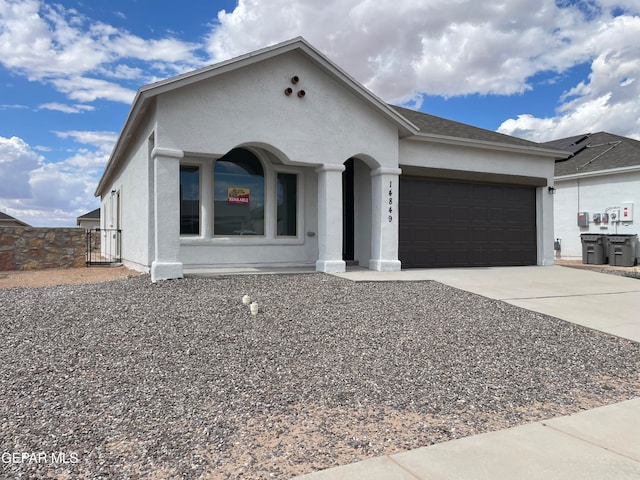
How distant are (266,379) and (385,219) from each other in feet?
26.4

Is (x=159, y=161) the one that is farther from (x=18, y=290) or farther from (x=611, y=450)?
(x=611, y=450)

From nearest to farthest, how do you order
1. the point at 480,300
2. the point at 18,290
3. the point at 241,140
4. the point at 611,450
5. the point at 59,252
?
the point at 611,450 < the point at 480,300 < the point at 18,290 < the point at 241,140 < the point at 59,252

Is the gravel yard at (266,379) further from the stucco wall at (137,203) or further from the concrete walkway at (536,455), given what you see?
the stucco wall at (137,203)

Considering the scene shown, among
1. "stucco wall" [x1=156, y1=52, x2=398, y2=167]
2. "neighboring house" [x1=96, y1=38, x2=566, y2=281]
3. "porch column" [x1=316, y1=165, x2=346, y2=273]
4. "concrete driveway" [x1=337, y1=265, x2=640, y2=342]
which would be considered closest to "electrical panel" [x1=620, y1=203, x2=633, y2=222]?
"neighboring house" [x1=96, y1=38, x2=566, y2=281]

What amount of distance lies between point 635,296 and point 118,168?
16121mm

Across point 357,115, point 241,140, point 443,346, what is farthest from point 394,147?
point 443,346

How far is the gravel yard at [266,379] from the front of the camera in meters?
3.21

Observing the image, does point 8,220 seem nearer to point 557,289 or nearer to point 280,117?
point 280,117

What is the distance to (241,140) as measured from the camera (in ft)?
33.4

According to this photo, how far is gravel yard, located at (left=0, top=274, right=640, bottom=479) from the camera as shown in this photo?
321 centimetres

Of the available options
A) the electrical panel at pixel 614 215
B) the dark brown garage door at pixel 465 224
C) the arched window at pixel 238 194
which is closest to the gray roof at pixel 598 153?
the electrical panel at pixel 614 215

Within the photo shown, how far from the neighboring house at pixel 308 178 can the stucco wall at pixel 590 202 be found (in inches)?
229

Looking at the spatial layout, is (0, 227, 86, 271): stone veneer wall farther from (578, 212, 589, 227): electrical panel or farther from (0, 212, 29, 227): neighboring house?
(0, 212, 29, 227): neighboring house

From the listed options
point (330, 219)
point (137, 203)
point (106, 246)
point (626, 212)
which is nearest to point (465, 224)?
point (330, 219)
